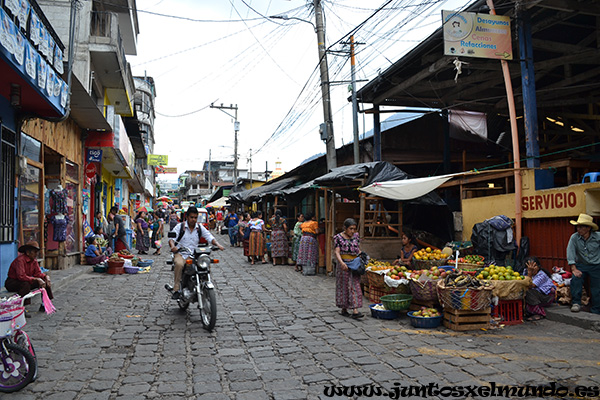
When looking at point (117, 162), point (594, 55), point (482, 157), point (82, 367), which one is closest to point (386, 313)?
point (82, 367)

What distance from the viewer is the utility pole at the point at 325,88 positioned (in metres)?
15.5

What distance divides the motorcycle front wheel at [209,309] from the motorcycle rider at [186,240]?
89 centimetres

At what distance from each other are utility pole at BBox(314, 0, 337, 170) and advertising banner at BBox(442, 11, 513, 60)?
21.8 feet

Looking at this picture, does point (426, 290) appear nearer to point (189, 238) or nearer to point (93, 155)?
point (189, 238)

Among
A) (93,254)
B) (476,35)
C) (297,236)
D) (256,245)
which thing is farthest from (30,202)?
(476,35)

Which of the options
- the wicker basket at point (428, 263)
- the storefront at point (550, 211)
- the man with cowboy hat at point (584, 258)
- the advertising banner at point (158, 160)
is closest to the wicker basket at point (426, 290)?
the wicker basket at point (428, 263)

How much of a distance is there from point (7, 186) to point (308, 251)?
7.89 metres

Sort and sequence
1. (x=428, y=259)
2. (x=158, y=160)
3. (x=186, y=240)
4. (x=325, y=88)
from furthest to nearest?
(x=158, y=160) → (x=325, y=88) → (x=428, y=259) → (x=186, y=240)

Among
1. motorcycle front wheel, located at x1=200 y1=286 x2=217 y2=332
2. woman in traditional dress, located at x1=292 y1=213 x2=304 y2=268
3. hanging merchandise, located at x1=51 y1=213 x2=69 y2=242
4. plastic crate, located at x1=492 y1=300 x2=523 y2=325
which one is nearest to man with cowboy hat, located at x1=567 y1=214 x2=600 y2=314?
plastic crate, located at x1=492 y1=300 x2=523 y2=325

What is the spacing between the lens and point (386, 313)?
7602 mm

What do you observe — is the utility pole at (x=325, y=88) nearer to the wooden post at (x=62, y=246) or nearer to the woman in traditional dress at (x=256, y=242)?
the woman in traditional dress at (x=256, y=242)

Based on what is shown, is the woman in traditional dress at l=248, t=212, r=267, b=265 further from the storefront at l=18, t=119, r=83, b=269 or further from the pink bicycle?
the pink bicycle

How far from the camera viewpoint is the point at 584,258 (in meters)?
7.26

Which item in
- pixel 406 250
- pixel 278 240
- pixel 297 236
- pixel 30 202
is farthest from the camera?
pixel 278 240
